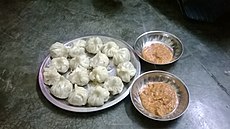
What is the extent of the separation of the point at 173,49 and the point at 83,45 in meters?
0.34

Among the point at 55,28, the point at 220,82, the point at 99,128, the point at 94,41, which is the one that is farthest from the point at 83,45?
the point at 220,82

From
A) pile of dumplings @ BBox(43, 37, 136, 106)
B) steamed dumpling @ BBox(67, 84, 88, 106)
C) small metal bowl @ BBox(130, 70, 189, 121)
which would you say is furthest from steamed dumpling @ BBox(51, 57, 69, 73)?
small metal bowl @ BBox(130, 70, 189, 121)

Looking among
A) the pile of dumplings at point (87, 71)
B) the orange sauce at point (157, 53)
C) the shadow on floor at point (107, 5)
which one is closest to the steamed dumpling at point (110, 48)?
the pile of dumplings at point (87, 71)

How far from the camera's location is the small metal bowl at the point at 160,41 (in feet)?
3.72

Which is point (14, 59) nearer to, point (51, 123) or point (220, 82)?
point (51, 123)

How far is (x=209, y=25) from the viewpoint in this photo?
1259mm

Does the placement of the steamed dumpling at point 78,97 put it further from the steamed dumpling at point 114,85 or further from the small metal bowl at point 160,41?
the small metal bowl at point 160,41

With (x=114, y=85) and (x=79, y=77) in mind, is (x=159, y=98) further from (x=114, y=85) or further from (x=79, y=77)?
(x=79, y=77)

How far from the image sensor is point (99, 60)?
1.05 meters

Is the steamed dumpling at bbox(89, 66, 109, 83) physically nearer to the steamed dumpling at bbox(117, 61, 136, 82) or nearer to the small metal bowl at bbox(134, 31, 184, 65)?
the steamed dumpling at bbox(117, 61, 136, 82)

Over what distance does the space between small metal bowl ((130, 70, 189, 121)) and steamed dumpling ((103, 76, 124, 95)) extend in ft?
0.13

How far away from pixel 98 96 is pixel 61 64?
0.19 meters

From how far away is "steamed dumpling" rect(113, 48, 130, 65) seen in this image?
1057 mm

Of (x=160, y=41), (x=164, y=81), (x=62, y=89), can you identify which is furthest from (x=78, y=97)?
(x=160, y=41)
